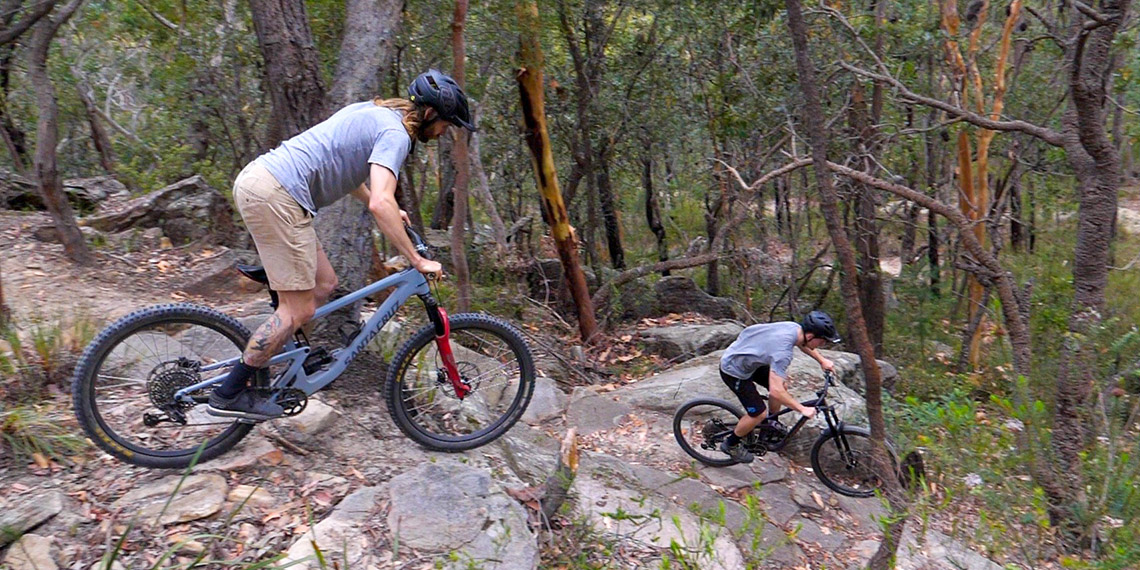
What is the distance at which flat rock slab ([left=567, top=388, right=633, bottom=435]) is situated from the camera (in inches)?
293

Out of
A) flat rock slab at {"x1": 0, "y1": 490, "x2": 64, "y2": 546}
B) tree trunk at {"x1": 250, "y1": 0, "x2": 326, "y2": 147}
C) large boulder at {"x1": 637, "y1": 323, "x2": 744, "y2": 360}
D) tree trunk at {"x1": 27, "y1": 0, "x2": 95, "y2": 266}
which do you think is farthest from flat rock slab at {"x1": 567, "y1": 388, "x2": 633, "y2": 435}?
tree trunk at {"x1": 27, "y1": 0, "x2": 95, "y2": 266}

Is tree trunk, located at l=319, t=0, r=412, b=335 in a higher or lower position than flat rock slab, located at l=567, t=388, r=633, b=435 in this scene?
higher

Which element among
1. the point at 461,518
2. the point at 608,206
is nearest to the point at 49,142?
the point at 461,518

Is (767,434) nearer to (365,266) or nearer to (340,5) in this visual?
(365,266)

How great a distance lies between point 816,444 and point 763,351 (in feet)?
3.66

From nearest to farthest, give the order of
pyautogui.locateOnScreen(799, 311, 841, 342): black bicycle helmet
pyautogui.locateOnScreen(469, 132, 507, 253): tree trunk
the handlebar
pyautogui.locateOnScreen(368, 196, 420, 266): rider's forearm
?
1. pyautogui.locateOnScreen(368, 196, 420, 266): rider's forearm
2. the handlebar
3. pyautogui.locateOnScreen(799, 311, 841, 342): black bicycle helmet
4. pyautogui.locateOnScreen(469, 132, 507, 253): tree trunk

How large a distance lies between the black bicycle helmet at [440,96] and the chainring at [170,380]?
174 cm

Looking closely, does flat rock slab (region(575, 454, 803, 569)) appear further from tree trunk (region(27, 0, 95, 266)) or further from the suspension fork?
tree trunk (region(27, 0, 95, 266))

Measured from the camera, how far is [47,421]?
427cm

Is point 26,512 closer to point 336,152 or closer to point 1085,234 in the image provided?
point 336,152

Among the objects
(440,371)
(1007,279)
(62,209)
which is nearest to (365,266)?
(440,371)

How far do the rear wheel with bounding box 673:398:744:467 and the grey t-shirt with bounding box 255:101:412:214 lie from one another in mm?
4025

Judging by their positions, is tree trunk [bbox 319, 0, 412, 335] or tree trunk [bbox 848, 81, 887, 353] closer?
tree trunk [bbox 319, 0, 412, 335]

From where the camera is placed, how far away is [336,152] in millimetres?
4043
